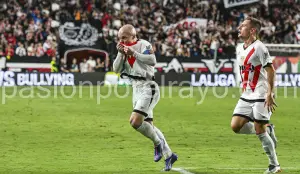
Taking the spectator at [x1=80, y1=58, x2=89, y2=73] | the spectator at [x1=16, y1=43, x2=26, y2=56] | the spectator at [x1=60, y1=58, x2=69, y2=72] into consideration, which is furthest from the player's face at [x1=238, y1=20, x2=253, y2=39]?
the spectator at [x1=80, y1=58, x2=89, y2=73]

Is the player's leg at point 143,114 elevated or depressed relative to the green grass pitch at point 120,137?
elevated

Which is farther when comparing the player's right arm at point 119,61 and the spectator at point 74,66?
the spectator at point 74,66

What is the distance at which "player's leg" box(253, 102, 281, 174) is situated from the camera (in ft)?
35.0

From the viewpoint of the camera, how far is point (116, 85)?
112 ft

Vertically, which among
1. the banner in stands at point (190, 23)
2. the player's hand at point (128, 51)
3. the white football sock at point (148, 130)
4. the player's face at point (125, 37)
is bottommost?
the white football sock at point (148, 130)

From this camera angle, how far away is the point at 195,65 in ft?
122

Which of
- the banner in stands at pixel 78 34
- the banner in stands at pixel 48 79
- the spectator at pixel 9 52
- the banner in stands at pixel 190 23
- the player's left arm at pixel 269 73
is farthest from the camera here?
the banner in stands at pixel 190 23

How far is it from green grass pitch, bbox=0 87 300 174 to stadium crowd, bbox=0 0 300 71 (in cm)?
927

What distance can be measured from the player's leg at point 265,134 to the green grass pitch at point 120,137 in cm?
60

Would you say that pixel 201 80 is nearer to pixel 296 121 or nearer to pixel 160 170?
pixel 296 121

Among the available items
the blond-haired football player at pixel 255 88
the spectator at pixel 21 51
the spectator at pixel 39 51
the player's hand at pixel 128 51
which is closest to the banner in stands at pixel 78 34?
the spectator at pixel 39 51

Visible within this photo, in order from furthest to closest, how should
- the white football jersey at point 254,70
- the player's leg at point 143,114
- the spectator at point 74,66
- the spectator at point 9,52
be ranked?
the spectator at point 74,66
the spectator at point 9,52
the player's leg at point 143,114
the white football jersey at point 254,70

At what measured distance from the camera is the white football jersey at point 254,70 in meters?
10.7

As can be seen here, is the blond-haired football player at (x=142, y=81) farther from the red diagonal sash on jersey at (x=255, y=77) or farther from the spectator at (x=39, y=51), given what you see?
the spectator at (x=39, y=51)
